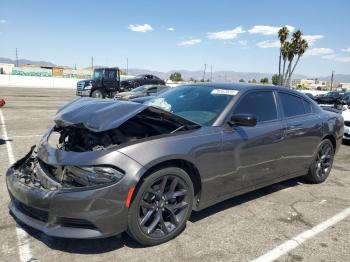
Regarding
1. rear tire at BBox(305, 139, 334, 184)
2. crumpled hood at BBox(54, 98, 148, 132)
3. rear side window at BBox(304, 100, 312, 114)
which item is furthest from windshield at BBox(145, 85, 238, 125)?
rear tire at BBox(305, 139, 334, 184)

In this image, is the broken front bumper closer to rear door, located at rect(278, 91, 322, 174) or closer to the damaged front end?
the damaged front end

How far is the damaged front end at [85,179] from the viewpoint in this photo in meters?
2.86

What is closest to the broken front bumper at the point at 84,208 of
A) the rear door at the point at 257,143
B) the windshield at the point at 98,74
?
the rear door at the point at 257,143

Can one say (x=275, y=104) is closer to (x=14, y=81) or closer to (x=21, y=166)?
(x=21, y=166)

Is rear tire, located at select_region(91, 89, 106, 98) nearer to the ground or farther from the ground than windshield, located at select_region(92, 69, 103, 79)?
nearer to the ground

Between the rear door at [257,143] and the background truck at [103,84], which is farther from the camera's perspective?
the background truck at [103,84]

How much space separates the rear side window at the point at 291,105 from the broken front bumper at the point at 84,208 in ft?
8.88

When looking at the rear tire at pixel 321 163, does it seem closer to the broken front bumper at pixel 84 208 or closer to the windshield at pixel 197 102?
the windshield at pixel 197 102

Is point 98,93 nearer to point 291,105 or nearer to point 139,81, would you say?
point 139,81

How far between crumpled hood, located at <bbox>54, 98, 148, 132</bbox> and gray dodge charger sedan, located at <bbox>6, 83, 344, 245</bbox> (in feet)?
0.05

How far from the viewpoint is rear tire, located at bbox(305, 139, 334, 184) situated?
5.42 m

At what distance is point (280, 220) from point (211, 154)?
1244 mm

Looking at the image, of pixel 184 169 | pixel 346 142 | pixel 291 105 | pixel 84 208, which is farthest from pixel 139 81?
pixel 84 208

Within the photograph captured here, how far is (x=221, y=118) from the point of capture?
3908mm
